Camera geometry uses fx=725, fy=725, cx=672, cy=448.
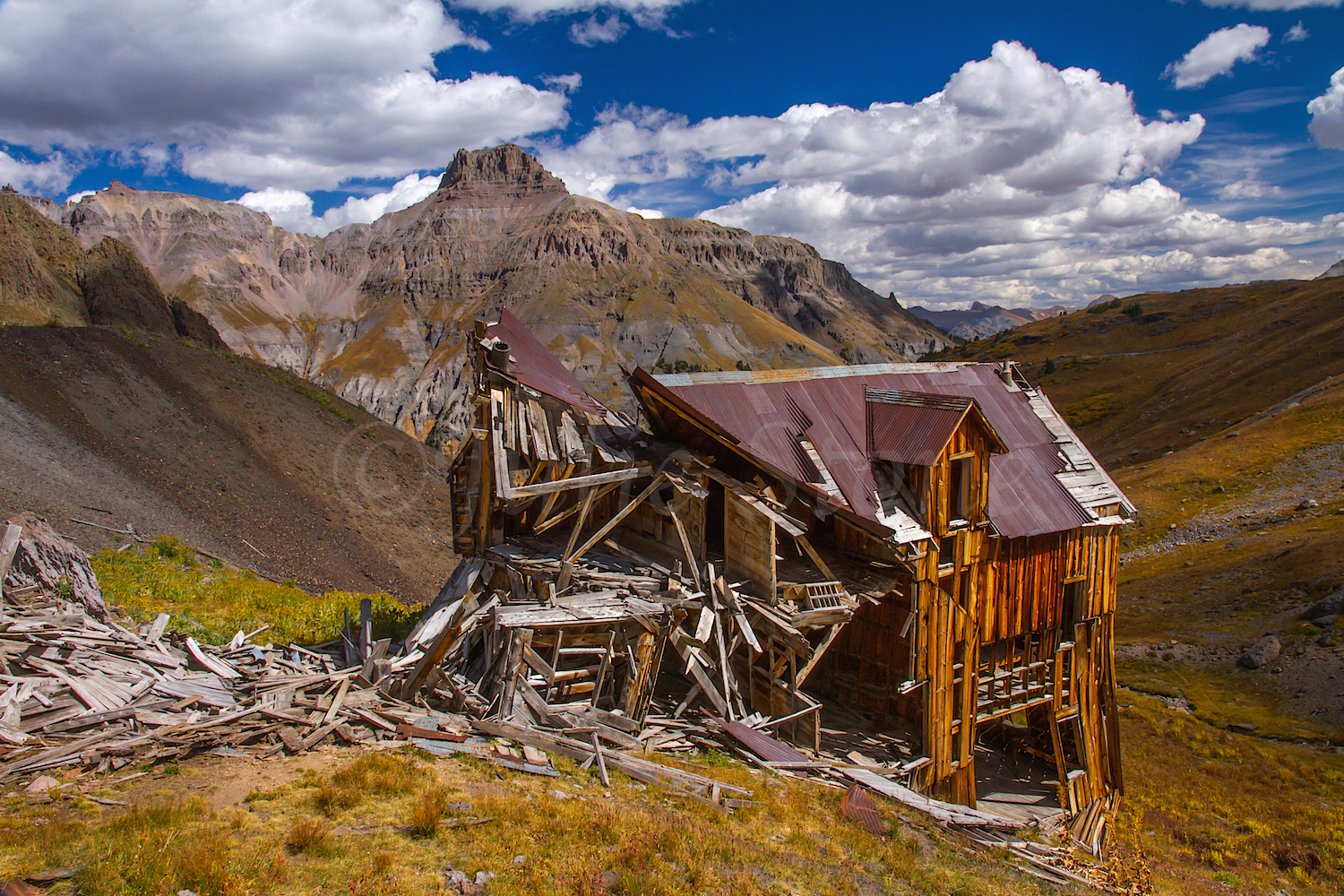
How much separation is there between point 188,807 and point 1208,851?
2278 cm

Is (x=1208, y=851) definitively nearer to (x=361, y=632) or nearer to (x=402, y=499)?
(x=361, y=632)

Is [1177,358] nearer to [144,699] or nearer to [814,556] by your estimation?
[814,556]

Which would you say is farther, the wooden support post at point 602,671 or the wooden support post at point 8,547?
the wooden support post at point 8,547

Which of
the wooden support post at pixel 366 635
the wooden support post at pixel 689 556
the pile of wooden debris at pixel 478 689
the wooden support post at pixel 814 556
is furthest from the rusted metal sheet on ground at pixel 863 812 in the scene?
the wooden support post at pixel 366 635

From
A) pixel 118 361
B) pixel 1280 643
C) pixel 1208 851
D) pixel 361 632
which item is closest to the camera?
pixel 361 632

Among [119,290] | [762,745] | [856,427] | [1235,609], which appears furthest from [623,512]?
[119,290]

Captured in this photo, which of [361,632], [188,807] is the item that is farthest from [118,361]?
[188,807]

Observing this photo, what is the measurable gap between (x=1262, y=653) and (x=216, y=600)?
39403 millimetres

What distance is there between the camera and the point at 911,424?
15.5 metres

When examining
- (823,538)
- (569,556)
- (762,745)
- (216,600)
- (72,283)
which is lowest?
(762,745)

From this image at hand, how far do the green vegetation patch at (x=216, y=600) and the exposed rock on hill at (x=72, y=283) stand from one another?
35165 millimetres

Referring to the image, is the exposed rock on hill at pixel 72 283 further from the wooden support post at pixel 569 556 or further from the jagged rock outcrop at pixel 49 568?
the wooden support post at pixel 569 556

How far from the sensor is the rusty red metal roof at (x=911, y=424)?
1464 centimetres

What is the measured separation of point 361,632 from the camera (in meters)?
15.2
